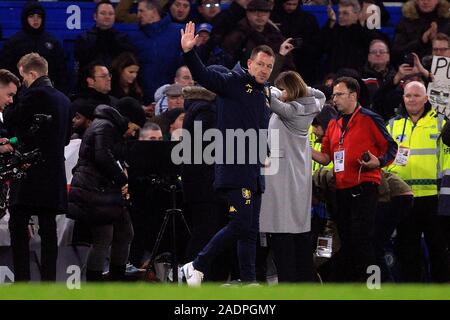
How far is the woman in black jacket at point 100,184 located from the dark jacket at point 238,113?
1346 mm

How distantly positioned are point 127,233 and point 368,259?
219 centimetres

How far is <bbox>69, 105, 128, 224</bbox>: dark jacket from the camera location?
42.2 ft

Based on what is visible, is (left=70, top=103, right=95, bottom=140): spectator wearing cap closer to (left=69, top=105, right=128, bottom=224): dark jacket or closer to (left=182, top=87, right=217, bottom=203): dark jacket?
(left=69, top=105, right=128, bottom=224): dark jacket

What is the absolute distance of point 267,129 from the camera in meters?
12.2

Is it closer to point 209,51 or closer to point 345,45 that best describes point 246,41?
point 209,51

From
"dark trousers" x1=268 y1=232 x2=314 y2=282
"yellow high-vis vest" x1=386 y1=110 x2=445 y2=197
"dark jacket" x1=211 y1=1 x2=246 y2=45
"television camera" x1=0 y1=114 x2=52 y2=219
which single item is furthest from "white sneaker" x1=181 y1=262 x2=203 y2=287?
"dark jacket" x1=211 y1=1 x2=246 y2=45

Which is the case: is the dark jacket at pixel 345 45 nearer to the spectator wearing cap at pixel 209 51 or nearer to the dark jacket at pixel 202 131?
the spectator wearing cap at pixel 209 51

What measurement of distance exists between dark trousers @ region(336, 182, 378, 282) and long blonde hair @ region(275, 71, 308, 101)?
1085 mm

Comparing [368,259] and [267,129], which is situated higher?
[267,129]

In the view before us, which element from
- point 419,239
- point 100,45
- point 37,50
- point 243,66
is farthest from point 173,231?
point 100,45

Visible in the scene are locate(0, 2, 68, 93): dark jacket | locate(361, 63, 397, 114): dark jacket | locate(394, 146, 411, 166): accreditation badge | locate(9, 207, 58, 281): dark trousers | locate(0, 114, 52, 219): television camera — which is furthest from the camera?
locate(361, 63, 397, 114): dark jacket
